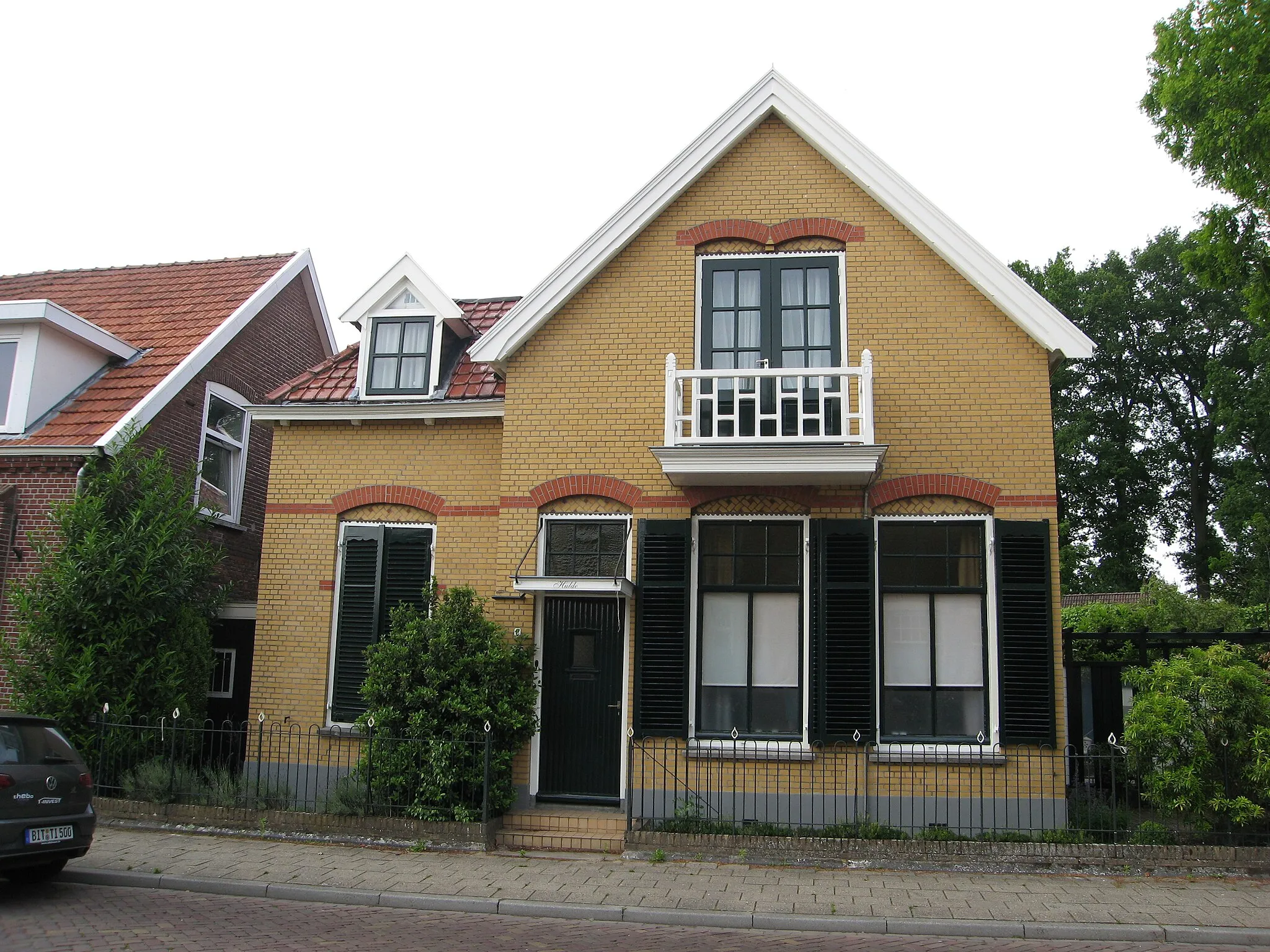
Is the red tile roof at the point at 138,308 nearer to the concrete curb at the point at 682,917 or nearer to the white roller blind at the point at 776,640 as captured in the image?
the concrete curb at the point at 682,917

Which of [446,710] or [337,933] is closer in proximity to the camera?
[337,933]

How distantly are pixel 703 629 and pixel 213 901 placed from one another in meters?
5.79

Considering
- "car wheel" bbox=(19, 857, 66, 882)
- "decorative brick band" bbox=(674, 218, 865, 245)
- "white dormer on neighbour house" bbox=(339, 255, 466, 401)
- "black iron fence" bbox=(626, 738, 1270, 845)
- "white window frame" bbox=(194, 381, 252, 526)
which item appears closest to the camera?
"car wheel" bbox=(19, 857, 66, 882)

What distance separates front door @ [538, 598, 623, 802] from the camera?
11812 mm

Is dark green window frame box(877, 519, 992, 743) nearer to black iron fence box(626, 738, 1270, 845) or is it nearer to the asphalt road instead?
black iron fence box(626, 738, 1270, 845)

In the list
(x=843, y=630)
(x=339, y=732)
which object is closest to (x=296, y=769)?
(x=339, y=732)

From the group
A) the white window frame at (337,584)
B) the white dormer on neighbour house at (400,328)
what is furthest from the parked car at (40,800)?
the white dormer on neighbour house at (400,328)

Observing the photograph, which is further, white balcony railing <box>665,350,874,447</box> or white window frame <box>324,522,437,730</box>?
white window frame <box>324,522,437,730</box>

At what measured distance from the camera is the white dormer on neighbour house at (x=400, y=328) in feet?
45.2

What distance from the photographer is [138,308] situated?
17.6 meters

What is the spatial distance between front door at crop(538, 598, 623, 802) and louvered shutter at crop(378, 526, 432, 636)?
2.04 meters

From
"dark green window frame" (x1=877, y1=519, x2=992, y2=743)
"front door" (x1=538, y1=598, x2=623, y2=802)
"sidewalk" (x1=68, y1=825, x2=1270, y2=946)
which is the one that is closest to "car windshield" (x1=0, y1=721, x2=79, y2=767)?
"sidewalk" (x1=68, y1=825, x2=1270, y2=946)

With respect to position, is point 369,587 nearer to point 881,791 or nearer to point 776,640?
point 776,640

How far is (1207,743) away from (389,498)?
32.6ft
